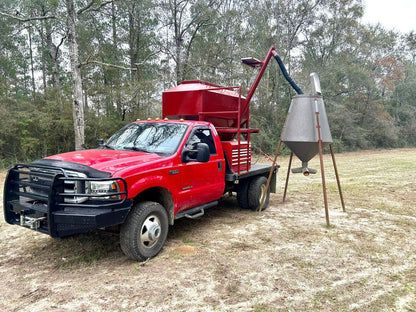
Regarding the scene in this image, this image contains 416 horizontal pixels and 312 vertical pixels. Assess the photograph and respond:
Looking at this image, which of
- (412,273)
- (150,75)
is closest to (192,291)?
(412,273)

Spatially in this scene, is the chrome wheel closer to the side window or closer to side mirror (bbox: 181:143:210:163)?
side mirror (bbox: 181:143:210:163)

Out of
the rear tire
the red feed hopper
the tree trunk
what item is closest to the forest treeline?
the tree trunk

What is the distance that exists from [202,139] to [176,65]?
15153 millimetres

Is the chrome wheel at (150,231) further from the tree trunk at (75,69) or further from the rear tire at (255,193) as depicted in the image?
the tree trunk at (75,69)

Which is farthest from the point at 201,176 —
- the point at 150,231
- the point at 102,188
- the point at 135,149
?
the point at 102,188

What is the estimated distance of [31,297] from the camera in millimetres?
3236

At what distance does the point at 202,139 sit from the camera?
5480mm

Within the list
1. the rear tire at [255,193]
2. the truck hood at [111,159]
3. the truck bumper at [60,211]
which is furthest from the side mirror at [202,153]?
the rear tire at [255,193]

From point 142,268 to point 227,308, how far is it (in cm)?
131

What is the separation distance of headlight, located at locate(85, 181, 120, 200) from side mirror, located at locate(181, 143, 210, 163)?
1.32 metres

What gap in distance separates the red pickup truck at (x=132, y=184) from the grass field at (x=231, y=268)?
501 mm

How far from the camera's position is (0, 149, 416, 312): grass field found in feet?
10.4

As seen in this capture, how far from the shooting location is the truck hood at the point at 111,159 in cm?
389

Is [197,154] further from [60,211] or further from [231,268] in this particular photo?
[60,211]
